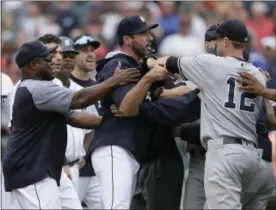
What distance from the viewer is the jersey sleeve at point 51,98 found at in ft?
26.5

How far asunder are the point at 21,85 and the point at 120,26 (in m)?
1.06

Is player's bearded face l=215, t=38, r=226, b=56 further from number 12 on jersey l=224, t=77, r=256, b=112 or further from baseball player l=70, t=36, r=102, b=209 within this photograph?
baseball player l=70, t=36, r=102, b=209

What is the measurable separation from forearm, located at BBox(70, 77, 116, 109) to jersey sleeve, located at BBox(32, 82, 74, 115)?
0.05 meters

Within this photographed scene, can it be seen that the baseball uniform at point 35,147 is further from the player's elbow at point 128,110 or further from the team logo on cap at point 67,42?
the team logo on cap at point 67,42

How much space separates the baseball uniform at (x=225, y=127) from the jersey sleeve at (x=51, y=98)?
0.99m

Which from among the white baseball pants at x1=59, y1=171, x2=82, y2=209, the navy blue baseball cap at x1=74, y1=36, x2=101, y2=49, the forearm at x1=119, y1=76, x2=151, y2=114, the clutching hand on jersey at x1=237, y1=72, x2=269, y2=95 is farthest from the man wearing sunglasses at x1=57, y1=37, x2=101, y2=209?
the clutching hand on jersey at x1=237, y1=72, x2=269, y2=95

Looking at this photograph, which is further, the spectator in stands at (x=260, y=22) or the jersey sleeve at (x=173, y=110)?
the spectator in stands at (x=260, y=22)

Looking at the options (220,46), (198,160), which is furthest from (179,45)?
(220,46)

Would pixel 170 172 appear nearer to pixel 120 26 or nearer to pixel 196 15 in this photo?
pixel 120 26

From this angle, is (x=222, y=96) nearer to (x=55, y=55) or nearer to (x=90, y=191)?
(x=55, y=55)

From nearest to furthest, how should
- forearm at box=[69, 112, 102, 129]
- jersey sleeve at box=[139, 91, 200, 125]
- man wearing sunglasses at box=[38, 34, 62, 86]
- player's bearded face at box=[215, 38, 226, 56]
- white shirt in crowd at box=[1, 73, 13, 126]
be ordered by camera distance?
player's bearded face at box=[215, 38, 226, 56]
jersey sleeve at box=[139, 91, 200, 125]
forearm at box=[69, 112, 102, 129]
man wearing sunglasses at box=[38, 34, 62, 86]
white shirt in crowd at box=[1, 73, 13, 126]

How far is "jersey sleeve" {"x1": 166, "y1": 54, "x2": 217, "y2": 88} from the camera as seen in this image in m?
7.96

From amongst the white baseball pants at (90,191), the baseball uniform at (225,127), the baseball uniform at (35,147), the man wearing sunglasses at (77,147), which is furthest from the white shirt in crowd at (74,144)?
the baseball uniform at (225,127)

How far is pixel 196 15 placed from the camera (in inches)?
631
